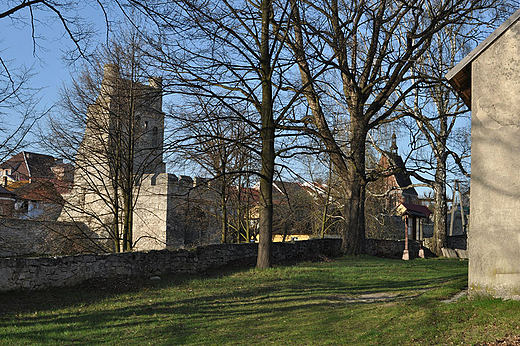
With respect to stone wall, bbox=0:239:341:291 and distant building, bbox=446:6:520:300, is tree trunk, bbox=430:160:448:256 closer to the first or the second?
stone wall, bbox=0:239:341:291

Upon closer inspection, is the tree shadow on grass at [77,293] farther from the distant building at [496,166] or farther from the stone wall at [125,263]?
the distant building at [496,166]

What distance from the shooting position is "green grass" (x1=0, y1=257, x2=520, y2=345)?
6.86 meters

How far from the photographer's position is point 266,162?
47.4 feet

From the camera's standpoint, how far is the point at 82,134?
19.8 meters

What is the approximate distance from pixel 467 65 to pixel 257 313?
19.5 feet

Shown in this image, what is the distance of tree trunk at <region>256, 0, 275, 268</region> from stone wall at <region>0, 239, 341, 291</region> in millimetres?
1587

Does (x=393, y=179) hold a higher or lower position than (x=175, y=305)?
higher

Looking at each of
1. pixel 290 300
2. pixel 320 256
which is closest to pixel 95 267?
pixel 290 300

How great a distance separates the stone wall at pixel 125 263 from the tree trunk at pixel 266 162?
5.21 feet

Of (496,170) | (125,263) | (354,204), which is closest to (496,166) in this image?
(496,170)

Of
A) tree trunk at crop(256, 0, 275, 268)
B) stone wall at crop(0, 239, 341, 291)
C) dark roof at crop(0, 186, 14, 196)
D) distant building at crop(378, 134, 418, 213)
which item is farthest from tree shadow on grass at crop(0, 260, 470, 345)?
dark roof at crop(0, 186, 14, 196)

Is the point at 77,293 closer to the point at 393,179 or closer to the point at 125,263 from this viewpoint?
the point at 125,263

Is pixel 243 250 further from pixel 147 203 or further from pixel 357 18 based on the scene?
pixel 147 203

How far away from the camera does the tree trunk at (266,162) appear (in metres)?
14.4
